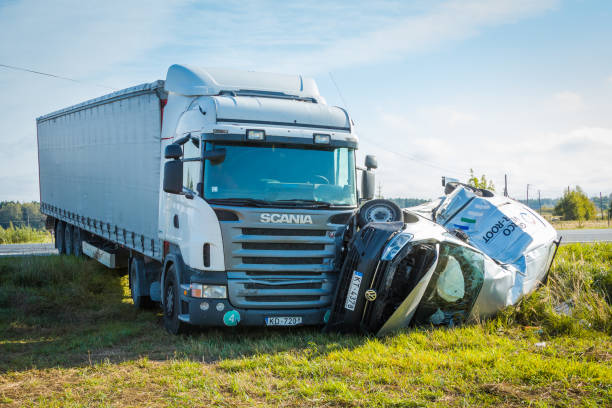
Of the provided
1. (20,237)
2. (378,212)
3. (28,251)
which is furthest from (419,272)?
(20,237)

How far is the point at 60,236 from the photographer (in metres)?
18.6

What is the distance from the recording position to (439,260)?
Result: 8055 mm

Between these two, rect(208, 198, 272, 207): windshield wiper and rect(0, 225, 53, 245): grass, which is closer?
rect(208, 198, 272, 207): windshield wiper

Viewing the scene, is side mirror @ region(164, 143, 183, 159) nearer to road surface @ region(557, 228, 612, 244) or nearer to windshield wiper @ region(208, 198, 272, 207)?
windshield wiper @ region(208, 198, 272, 207)

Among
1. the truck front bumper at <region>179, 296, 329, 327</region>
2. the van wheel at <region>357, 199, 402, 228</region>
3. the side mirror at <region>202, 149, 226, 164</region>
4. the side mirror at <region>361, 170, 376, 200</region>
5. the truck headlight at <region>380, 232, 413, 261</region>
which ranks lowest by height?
the truck front bumper at <region>179, 296, 329, 327</region>

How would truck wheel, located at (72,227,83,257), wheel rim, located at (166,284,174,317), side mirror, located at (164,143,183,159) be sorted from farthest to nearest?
truck wheel, located at (72,227,83,257)
wheel rim, located at (166,284,174,317)
side mirror, located at (164,143,183,159)

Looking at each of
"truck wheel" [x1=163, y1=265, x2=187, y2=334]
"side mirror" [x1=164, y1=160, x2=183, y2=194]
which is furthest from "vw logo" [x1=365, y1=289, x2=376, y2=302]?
"side mirror" [x1=164, y1=160, x2=183, y2=194]

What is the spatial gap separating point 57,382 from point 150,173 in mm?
4564

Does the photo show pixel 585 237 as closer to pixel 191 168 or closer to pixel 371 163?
pixel 371 163

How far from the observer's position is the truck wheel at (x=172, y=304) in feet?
27.1

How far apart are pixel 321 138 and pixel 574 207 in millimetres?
74384

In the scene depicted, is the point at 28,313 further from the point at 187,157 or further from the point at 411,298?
the point at 411,298

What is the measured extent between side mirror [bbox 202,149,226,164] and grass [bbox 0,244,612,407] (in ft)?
7.89

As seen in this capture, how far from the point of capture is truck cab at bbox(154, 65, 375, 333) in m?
7.66
